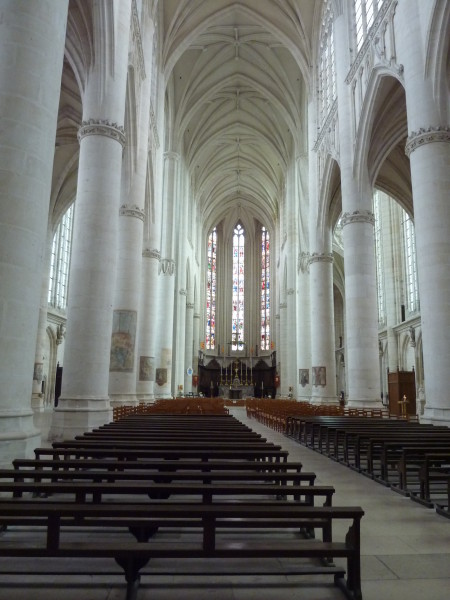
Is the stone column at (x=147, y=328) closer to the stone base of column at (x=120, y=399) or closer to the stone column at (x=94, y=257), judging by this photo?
the stone base of column at (x=120, y=399)

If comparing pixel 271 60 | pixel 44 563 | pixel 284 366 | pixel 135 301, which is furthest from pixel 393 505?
pixel 284 366

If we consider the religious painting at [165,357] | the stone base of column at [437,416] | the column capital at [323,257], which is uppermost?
the column capital at [323,257]

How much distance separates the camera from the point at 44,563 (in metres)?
3.42

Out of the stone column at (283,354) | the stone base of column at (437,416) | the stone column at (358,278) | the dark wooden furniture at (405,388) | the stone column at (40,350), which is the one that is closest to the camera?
the stone base of column at (437,416)

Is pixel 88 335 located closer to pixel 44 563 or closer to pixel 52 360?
pixel 44 563

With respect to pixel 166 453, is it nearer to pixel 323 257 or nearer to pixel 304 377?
pixel 323 257

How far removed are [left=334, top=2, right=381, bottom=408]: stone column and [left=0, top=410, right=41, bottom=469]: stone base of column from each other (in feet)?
47.3

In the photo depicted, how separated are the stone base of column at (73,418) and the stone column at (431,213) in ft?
27.1

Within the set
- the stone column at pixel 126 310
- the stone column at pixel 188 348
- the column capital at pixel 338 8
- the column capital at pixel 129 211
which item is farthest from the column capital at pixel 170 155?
the column capital at pixel 129 211

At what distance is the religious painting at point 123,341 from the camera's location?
1569cm

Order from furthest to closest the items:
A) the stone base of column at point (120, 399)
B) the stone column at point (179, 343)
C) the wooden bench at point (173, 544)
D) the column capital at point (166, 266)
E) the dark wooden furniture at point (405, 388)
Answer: the stone column at point (179, 343)
the column capital at point (166, 266)
the dark wooden furniture at point (405, 388)
the stone base of column at point (120, 399)
the wooden bench at point (173, 544)

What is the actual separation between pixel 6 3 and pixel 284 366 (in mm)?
38652

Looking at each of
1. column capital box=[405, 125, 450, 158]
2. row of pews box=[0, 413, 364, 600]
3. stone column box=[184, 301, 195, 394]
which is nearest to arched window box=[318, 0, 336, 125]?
column capital box=[405, 125, 450, 158]

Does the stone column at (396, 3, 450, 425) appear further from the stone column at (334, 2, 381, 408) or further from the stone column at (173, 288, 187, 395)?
the stone column at (173, 288, 187, 395)
